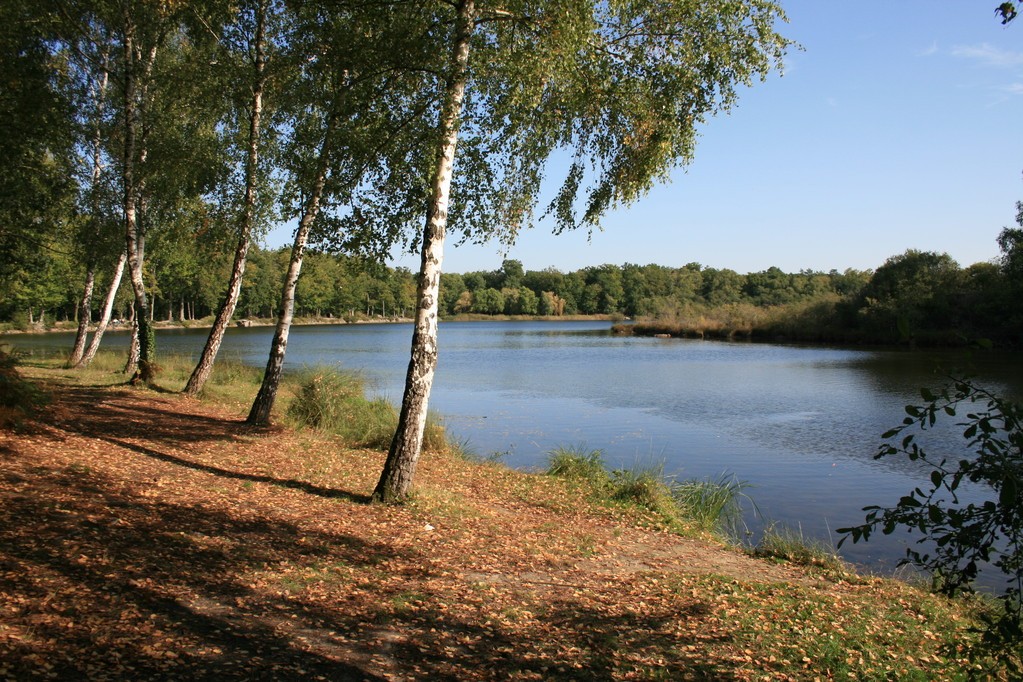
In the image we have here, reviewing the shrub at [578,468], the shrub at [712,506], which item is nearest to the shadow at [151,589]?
the shrub at [712,506]

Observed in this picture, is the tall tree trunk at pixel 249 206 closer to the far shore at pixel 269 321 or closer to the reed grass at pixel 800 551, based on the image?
the reed grass at pixel 800 551

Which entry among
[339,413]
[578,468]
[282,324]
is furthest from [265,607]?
[339,413]

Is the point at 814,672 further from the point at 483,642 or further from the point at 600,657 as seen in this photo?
the point at 483,642

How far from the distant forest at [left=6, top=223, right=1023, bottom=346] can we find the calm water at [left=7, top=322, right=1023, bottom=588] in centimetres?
307

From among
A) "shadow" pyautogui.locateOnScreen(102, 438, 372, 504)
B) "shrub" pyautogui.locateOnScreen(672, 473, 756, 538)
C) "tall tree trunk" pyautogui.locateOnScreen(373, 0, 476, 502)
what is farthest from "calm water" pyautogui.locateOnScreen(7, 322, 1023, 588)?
"shadow" pyautogui.locateOnScreen(102, 438, 372, 504)

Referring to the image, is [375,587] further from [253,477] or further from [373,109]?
[373,109]

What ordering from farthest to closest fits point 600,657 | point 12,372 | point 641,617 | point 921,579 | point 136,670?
point 12,372 → point 921,579 → point 641,617 → point 600,657 → point 136,670

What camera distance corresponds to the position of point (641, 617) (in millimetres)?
5914

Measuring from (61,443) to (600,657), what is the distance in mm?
7170

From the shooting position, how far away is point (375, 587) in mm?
5734

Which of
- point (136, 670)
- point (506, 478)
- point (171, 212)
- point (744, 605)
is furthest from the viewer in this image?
point (171, 212)

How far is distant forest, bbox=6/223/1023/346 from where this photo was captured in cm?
2097

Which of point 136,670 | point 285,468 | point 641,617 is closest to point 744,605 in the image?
point 641,617

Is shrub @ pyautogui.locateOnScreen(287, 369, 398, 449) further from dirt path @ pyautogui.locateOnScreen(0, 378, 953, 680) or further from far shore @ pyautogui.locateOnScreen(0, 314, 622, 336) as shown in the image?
far shore @ pyautogui.locateOnScreen(0, 314, 622, 336)
